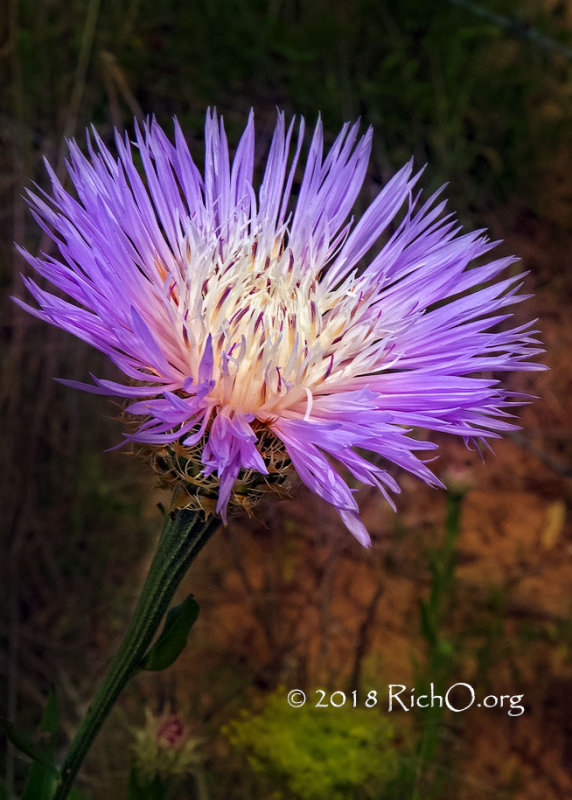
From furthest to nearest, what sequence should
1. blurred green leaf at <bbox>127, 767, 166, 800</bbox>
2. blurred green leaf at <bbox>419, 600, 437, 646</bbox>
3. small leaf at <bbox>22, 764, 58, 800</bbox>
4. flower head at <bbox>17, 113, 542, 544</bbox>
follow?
blurred green leaf at <bbox>419, 600, 437, 646</bbox>
blurred green leaf at <bbox>127, 767, 166, 800</bbox>
small leaf at <bbox>22, 764, 58, 800</bbox>
flower head at <bbox>17, 113, 542, 544</bbox>

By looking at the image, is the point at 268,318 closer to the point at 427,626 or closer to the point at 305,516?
the point at 427,626

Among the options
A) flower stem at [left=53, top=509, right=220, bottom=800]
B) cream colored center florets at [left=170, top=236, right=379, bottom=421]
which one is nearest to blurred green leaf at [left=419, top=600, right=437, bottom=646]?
cream colored center florets at [left=170, top=236, right=379, bottom=421]

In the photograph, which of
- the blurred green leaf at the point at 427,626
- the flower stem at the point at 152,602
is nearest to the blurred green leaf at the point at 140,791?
the flower stem at the point at 152,602

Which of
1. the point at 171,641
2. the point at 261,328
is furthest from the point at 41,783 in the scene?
the point at 261,328

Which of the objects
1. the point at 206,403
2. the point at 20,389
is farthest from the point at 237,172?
the point at 20,389

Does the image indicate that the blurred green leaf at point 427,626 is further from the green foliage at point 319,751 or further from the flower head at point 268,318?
the flower head at point 268,318

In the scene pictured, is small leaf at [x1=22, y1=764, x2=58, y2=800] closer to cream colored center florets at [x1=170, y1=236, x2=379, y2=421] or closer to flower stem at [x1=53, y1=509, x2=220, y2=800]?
flower stem at [x1=53, y1=509, x2=220, y2=800]

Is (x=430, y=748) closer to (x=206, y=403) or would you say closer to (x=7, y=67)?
(x=206, y=403)
